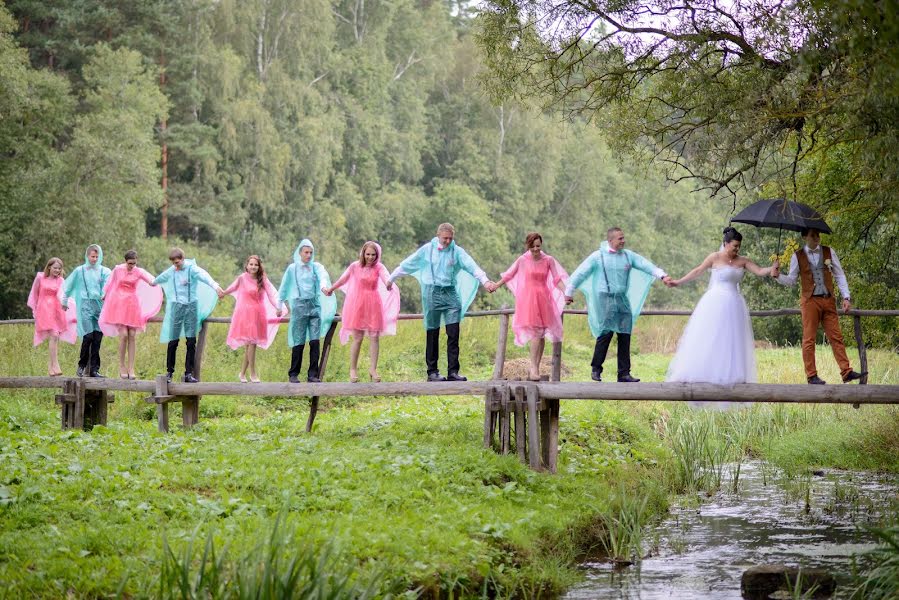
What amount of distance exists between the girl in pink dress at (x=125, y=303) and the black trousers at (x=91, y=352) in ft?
1.07

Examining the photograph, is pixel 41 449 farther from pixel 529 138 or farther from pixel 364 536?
pixel 529 138

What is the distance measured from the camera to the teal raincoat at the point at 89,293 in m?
17.3

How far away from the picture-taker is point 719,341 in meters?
12.6

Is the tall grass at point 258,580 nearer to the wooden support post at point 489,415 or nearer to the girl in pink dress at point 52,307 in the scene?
the wooden support post at point 489,415

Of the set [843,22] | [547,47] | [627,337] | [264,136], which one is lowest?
[627,337]

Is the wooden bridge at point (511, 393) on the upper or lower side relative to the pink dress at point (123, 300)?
lower

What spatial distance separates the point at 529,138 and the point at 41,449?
4275 centimetres

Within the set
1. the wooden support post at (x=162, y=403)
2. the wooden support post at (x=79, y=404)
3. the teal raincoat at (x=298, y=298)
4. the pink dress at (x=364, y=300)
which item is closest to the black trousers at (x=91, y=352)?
the wooden support post at (x=79, y=404)

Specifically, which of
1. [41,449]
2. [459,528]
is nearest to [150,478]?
[41,449]

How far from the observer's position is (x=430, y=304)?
14.6m

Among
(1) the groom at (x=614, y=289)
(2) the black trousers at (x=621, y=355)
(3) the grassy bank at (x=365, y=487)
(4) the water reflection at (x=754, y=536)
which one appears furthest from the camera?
(1) the groom at (x=614, y=289)

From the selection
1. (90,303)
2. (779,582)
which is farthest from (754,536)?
(90,303)

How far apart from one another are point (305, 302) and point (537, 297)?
3.49 m

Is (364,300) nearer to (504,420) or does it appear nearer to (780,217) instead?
(504,420)
